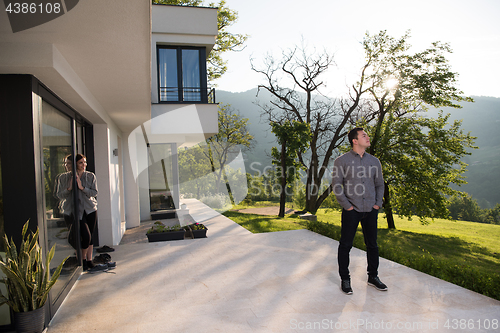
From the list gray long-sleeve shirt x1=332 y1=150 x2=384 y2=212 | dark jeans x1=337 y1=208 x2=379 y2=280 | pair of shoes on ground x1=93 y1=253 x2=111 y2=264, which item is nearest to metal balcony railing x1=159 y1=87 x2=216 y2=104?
pair of shoes on ground x1=93 y1=253 x2=111 y2=264

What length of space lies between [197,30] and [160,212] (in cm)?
611

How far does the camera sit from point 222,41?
2017cm

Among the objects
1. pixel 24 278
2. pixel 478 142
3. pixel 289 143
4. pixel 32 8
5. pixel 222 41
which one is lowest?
pixel 24 278

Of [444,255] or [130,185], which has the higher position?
[130,185]

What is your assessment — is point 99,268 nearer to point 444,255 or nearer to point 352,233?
point 352,233

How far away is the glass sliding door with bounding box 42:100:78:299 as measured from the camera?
10.5 feet

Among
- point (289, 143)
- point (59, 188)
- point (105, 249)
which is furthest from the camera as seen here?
point (289, 143)

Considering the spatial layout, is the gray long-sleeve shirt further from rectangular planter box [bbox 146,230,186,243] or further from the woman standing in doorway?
rectangular planter box [bbox 146,230,186,243]

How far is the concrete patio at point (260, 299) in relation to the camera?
280cm

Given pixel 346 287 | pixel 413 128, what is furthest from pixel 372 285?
pixel 413 128

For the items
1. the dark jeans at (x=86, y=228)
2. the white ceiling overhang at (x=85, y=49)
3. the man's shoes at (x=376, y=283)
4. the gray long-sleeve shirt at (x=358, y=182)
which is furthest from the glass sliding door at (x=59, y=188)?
the man's shoes at (x=376, y=283)

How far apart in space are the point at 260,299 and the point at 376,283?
4.33ft

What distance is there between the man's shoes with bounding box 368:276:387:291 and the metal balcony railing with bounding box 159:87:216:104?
24.4ft

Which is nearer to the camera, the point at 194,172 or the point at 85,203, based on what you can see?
the point at 85,203
